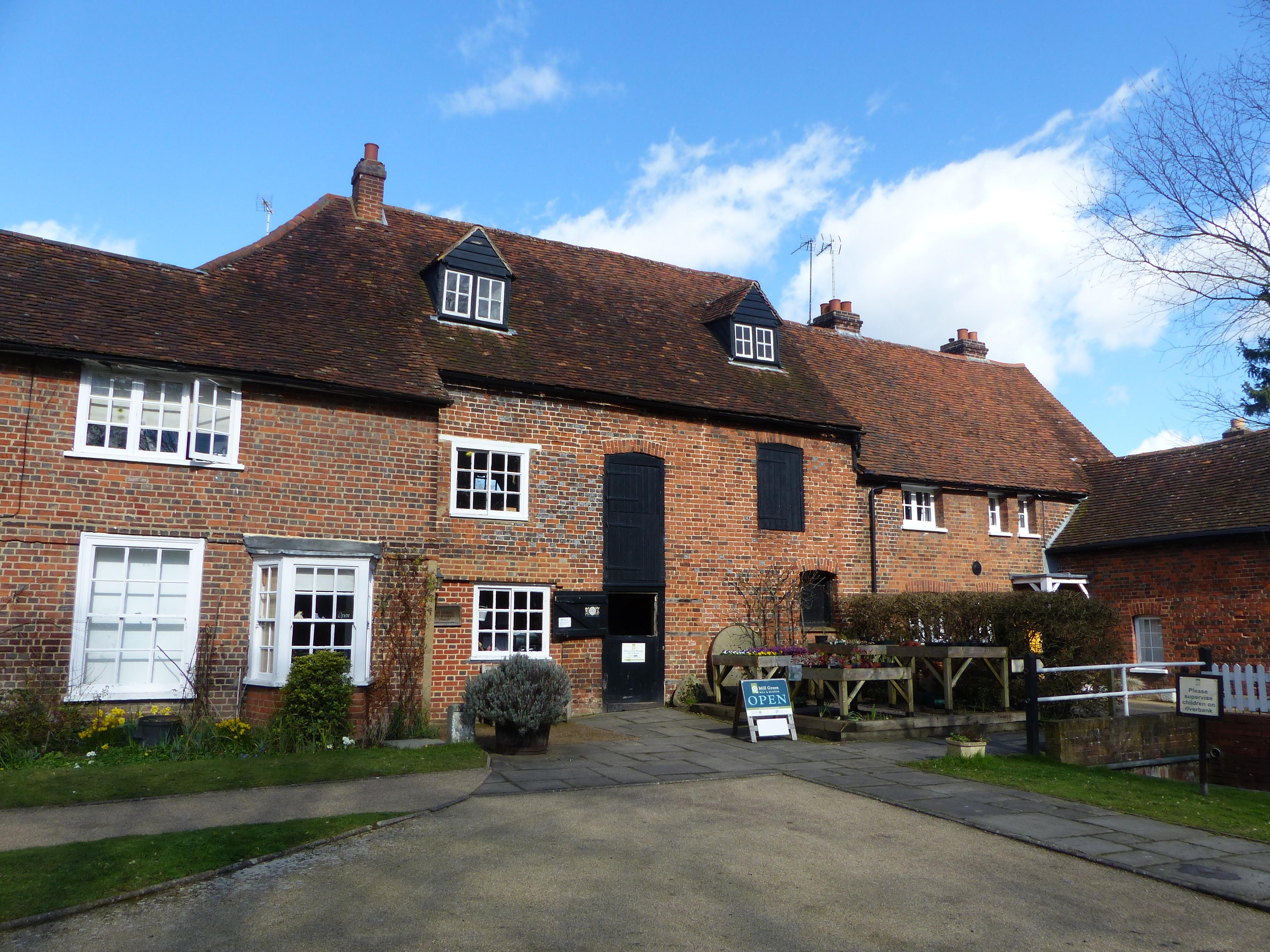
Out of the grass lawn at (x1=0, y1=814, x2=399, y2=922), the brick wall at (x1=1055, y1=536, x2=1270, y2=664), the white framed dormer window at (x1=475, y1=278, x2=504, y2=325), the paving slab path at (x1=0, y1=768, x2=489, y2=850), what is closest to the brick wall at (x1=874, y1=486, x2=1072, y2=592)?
the brick wall at (x1=1055, y1=536, x2=1270, y2=664)

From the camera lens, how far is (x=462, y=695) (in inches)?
530

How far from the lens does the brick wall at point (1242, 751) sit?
11.1 m

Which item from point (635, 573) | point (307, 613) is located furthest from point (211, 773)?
point (635, 573)

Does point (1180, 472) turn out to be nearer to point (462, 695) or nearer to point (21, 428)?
point (462, 695)

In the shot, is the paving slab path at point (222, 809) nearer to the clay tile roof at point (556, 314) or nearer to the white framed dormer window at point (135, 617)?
the white framed dormer window at point (135, 617)

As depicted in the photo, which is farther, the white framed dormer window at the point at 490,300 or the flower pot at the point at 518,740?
the white framed dormer window at the point at 490,300

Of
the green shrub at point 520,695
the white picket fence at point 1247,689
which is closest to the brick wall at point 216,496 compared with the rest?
the green shrub at point 520,695

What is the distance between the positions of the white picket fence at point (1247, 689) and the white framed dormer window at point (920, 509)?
8.34 m

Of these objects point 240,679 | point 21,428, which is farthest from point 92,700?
point 21,428

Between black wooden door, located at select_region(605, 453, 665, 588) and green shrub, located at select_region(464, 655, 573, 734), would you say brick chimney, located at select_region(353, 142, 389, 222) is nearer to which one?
black wooden door, located at select_region(605, 453, 665, 588)

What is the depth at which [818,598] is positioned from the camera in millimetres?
18484

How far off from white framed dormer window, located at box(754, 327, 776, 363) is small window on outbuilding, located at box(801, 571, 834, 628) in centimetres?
467

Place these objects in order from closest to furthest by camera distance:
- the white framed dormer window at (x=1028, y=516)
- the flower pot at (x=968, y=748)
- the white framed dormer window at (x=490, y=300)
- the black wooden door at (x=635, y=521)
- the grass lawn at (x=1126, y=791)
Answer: the grass lawn at (x=1126, y=791), the flower pot at (x=968, y=748), the black wooden door at (x=635, y=521), the white framed dormer window at (x=490, y=300), the white framed dormer window at (x=1028, y=516)

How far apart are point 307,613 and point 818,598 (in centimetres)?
1028
